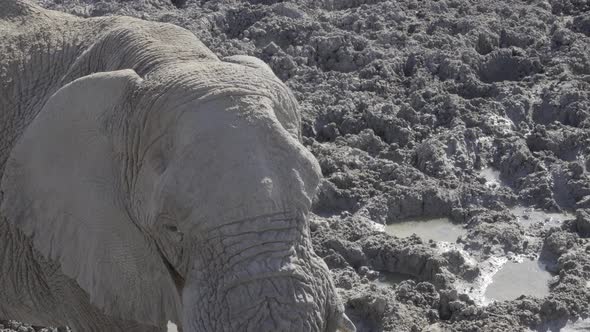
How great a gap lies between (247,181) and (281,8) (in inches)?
240

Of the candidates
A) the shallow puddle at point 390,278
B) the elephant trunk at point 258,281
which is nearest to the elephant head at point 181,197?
the elephant trunk at point 258,281

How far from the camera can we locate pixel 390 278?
18.4 ft

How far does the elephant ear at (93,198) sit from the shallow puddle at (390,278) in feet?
7.98

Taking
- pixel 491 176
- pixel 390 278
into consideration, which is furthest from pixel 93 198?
pixel 491 176

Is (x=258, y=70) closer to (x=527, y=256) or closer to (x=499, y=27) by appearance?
(x=527, y=256)

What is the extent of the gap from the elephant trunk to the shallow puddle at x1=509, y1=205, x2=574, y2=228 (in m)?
3.56

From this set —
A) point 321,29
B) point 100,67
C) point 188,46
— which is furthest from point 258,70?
point 321,29

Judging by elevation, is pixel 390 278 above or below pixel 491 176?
below

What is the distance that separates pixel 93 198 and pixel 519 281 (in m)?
3.17

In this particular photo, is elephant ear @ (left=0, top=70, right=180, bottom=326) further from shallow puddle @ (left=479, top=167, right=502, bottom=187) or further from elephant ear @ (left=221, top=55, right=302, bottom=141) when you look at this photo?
shallow puddle @ (left=479, top=167, right=502, bottom=187)

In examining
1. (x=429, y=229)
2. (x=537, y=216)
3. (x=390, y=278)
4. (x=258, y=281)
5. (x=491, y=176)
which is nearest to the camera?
(x=258, y=281)

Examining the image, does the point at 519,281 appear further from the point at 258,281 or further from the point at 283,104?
the point at 258,281

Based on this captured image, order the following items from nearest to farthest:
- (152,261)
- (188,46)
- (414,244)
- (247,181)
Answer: (247,181), (152,261), (188,46), (414,244)

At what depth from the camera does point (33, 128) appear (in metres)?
3.34
